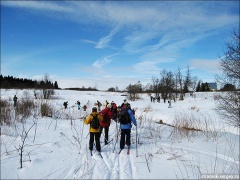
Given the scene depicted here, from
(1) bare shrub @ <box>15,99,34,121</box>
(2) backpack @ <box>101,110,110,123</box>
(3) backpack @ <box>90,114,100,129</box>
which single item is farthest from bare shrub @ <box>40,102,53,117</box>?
(3) backpack @ <box>90,114,100,129</box>

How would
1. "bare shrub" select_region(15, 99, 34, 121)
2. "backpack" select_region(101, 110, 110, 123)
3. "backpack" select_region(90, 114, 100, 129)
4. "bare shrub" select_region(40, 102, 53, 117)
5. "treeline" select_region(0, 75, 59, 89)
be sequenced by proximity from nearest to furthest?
"backpack" select_region(90, 114, 100, 129) → "backpack" select_region(101, 110, 110, 123) → "bare shrub" select_region(15, 99, 34, 121) → "bare shrub" select_region(40, 102, 53, 117) → "treeline" select_region(0, 75, 59, 89)

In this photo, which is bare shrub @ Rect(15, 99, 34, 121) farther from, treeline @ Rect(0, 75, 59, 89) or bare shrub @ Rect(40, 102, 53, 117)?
treeline @ Rect(0, 75, 59, 89)

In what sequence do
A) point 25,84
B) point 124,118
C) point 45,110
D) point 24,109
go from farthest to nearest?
point 25,84 < point 45,110 < point 24,109 < point 124,118

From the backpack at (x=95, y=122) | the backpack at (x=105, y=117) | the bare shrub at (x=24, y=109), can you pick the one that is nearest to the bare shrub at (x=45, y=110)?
the bare shrub at (x=24, y=109)

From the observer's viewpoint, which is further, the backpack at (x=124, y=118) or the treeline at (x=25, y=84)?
the treeline at (x=25, y=84)

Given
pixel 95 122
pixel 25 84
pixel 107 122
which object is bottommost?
pixel 107 122

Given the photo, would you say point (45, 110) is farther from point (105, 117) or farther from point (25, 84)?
point (25, 84)

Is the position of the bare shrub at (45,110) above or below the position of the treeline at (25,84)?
below

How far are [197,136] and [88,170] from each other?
685cm

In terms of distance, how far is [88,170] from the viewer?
550 cm

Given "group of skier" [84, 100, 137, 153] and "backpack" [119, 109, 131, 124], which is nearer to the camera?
"group of skier" [84, 100, 137, 153]

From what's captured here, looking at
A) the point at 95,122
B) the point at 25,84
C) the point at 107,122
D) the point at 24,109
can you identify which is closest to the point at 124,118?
the point at 107,122

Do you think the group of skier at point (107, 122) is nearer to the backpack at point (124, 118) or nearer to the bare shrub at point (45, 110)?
the backpack at point (124, 118)

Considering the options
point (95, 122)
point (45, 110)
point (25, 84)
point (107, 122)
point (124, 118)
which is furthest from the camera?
point (25, 84)
